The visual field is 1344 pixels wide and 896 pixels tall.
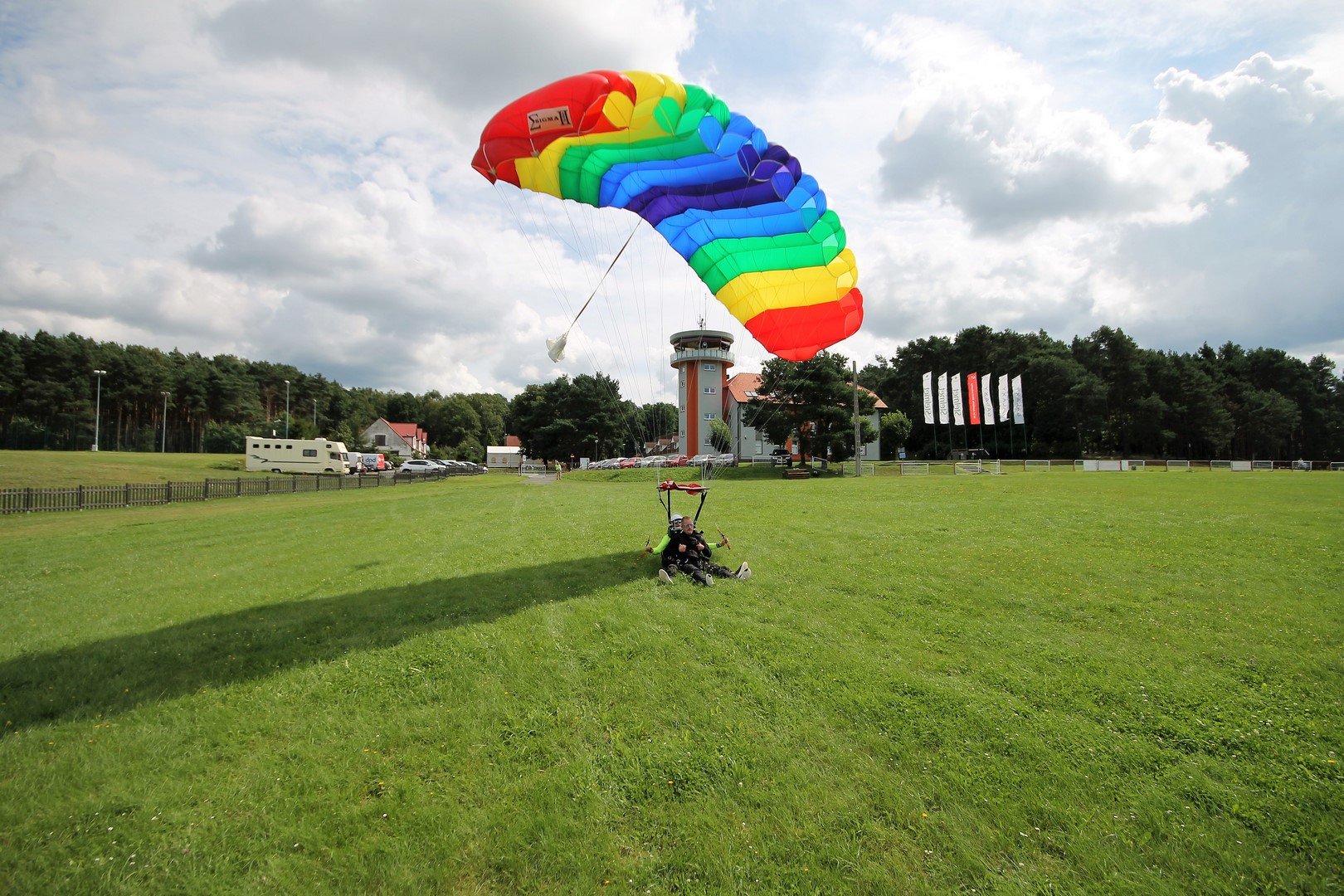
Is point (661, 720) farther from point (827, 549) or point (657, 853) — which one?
point (827, 549)

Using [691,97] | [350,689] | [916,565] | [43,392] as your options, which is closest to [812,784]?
[350,689]

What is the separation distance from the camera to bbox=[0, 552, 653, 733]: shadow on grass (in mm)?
5336

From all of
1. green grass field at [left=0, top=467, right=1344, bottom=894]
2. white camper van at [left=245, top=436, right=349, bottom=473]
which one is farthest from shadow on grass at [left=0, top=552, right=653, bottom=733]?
white camper van at [left=245, top=436, right=349, bottom=473]

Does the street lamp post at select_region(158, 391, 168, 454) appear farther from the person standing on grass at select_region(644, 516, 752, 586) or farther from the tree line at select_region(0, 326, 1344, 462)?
the person standing on grass at select_region(644, 516, 752, 586)

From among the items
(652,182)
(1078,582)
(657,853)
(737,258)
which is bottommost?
(657,853)

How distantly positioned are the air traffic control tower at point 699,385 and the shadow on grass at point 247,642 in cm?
4176

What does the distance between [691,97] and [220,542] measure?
14.3 metres

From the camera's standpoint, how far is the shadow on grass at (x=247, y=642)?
5336 millimetres

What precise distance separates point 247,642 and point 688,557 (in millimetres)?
5893

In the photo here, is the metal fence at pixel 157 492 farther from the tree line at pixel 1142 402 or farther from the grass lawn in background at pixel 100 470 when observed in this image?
the tree line at pixel 1142 402

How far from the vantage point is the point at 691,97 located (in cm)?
752

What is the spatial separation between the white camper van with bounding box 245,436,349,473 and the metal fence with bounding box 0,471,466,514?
429 inches

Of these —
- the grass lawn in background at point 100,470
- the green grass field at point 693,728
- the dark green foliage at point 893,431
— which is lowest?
the green grass field at point 693,728

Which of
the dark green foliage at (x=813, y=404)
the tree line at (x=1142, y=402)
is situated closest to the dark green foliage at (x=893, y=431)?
the tree line at (x=1142, y=402)
